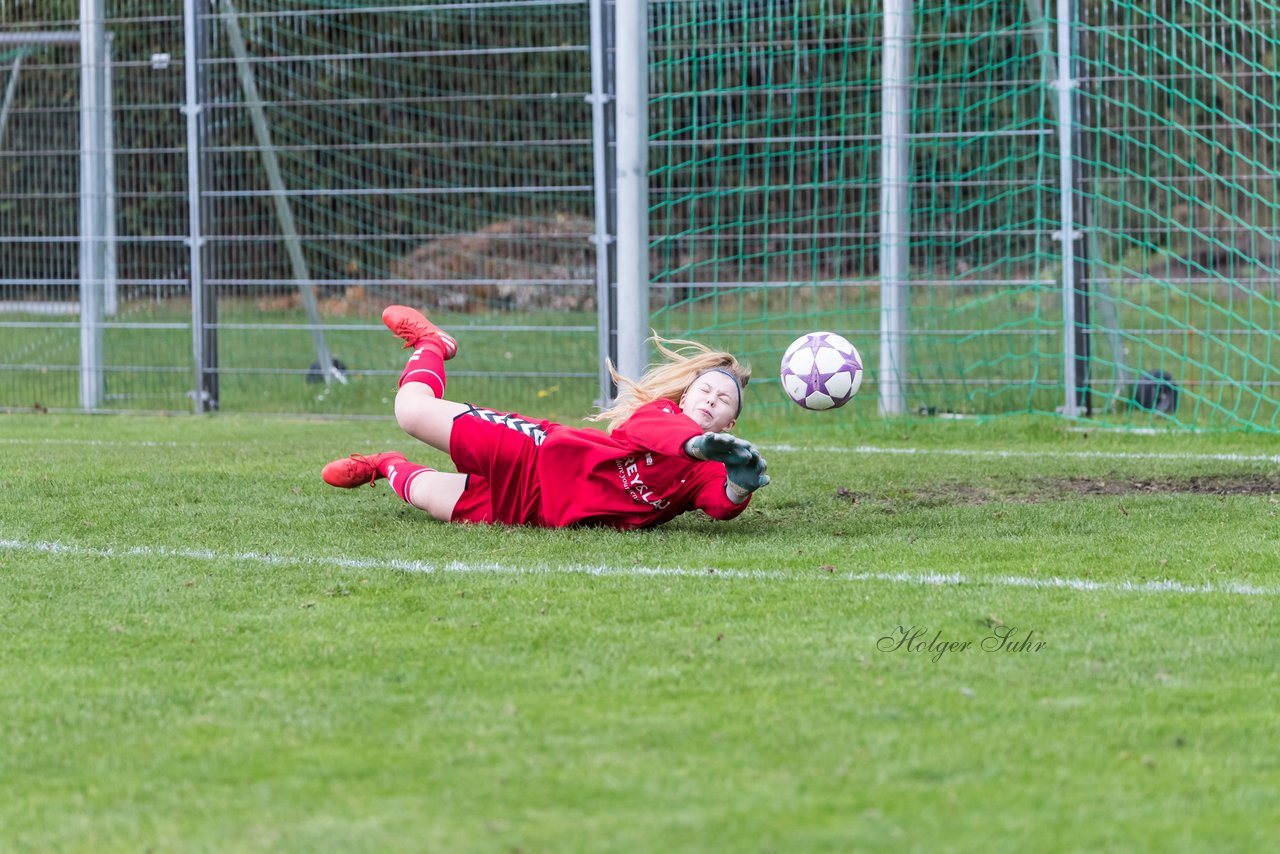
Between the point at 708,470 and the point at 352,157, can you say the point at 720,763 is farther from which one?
the point at 352,157

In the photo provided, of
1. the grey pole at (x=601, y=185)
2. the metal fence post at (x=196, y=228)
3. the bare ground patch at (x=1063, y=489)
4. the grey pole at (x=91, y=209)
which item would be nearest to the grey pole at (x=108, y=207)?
the grey pole at (x=91, y=209)

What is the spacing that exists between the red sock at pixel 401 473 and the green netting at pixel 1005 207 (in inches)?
158

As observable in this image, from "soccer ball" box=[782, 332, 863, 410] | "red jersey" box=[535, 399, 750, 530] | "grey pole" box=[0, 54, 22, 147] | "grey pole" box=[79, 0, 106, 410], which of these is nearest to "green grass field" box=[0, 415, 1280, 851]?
"red jersey" box=[535, 399, 750, 530]

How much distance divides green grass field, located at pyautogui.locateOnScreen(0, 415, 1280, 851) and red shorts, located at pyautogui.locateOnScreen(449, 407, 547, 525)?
6.3 inches

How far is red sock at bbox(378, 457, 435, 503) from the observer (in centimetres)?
582

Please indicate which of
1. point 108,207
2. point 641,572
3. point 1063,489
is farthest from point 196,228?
point 641,572

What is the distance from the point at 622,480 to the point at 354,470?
1312mm

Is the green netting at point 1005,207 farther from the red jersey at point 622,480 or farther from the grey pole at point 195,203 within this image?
the red jersey at point 622,480

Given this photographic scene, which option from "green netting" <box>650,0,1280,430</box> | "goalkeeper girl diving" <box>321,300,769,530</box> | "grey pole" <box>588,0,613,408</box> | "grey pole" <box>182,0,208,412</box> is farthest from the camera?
"grey pole" <box>182,0,208,412</box>

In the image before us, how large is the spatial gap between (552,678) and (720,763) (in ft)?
2.17

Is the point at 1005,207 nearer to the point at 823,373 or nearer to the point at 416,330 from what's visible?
the point at 823,373

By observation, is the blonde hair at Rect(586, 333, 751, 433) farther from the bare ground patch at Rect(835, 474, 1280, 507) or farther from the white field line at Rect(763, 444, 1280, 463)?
the white field line at Rect(763, 444, 1280, 463)

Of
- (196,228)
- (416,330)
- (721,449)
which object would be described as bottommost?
(721,449)

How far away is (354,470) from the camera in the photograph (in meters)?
6.13
